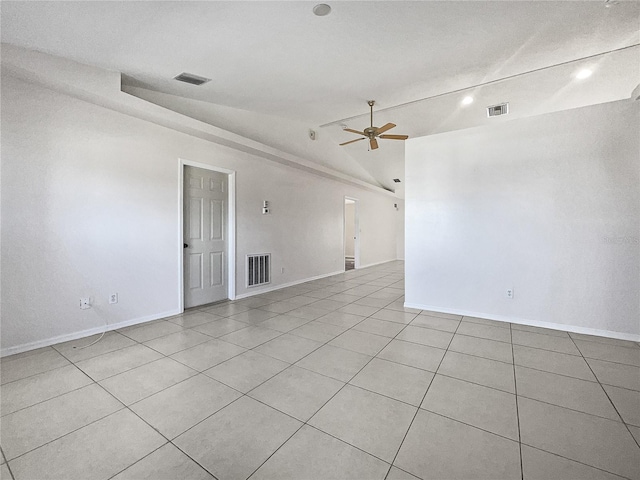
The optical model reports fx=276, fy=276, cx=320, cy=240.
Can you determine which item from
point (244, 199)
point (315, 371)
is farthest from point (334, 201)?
point (315, 371)

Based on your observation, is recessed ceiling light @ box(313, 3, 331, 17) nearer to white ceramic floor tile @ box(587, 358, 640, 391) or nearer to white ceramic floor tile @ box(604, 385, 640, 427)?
white ceramic floor tile @ box(604, 385, 640, 427)

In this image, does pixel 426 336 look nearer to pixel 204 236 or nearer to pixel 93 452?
pixel 93 452

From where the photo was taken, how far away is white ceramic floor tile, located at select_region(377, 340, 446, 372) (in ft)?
8.26

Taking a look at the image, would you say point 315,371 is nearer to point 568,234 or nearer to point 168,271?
point 168,271

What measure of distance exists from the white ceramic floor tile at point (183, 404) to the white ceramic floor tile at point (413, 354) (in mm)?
1456

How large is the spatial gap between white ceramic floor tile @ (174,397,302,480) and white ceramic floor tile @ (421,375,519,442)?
3.30 ft

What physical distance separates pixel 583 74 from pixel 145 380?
601cm

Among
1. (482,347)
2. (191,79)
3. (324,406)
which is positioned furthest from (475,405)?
(191,79)

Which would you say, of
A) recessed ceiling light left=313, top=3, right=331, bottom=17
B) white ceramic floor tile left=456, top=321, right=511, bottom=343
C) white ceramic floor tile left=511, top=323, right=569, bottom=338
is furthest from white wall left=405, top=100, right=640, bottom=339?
recessed ceiling light left=313, top=3, right=331, bottom=17

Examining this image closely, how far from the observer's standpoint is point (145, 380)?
223 cm

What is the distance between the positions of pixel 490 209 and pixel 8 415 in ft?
16.5

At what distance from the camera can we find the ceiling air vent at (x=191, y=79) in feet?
10.4

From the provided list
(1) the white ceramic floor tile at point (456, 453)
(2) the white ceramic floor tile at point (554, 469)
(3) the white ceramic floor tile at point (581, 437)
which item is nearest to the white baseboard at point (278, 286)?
(1) the white ceramic floor tile at point (456, 453)

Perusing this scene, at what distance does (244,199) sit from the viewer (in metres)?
5.00
